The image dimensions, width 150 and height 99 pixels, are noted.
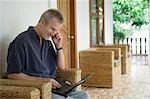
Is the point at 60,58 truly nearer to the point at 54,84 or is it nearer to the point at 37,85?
the point at 54,84

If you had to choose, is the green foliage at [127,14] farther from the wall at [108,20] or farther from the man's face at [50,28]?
the man's face at [50,28]

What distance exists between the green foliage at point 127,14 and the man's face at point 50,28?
755 cm

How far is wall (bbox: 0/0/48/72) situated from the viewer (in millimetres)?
2734

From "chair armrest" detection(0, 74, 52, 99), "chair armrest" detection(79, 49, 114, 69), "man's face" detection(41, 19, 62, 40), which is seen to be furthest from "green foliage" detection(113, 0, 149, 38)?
"chair armrest" detection(0, 74, 52, 99)

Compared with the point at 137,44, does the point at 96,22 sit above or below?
above

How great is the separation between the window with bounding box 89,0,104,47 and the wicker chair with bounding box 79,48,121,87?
1.02m

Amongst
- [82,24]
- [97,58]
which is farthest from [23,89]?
[82,24]

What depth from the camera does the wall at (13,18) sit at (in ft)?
8.97

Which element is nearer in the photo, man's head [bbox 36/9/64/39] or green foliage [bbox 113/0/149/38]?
man's head [bbox 36/9/64/39]

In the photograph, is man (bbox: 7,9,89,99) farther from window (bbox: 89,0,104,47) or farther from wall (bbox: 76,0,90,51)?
window (bbox: 89,0,104,47)

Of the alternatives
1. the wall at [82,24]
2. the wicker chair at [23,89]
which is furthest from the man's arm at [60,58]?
the wall at [82,24]

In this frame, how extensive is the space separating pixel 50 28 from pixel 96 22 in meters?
4.13

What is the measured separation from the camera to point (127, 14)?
33.3 ft

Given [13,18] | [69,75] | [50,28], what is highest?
[13,18]
